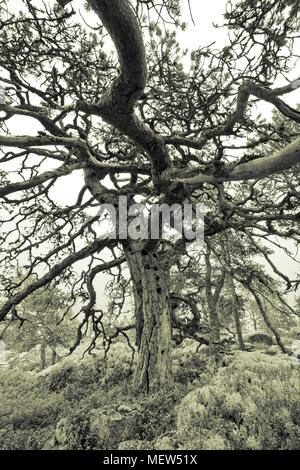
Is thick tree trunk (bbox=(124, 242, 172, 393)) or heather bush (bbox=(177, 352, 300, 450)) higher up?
thick tree trunk (bbox=(124, 242, 172, 393))

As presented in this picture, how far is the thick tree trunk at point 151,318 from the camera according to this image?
211 inches

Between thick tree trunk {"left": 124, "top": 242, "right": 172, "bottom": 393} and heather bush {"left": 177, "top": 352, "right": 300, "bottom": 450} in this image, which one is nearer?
heather bush {"left": 177, "top": 352, "right": 300, "bottom": 450}

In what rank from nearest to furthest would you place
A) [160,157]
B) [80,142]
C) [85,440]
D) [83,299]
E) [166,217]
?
[85,440] < [80,142] < [160,157] < [166,217] < [83,299]

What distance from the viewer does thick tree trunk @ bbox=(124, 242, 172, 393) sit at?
5367mm

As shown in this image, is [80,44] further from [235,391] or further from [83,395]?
[83,395]

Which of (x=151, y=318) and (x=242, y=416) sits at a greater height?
(x=151, y=318)

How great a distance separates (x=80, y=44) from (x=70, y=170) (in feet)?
8.62

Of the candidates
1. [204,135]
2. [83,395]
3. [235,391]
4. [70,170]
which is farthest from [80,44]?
[83,395]

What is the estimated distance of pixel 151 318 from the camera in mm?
5801

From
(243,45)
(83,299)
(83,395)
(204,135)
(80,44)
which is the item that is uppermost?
(80,44)

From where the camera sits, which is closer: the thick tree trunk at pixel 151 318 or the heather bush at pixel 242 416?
the heather bush at pixel 242 416

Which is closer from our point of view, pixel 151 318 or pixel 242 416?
pixel 242 416
